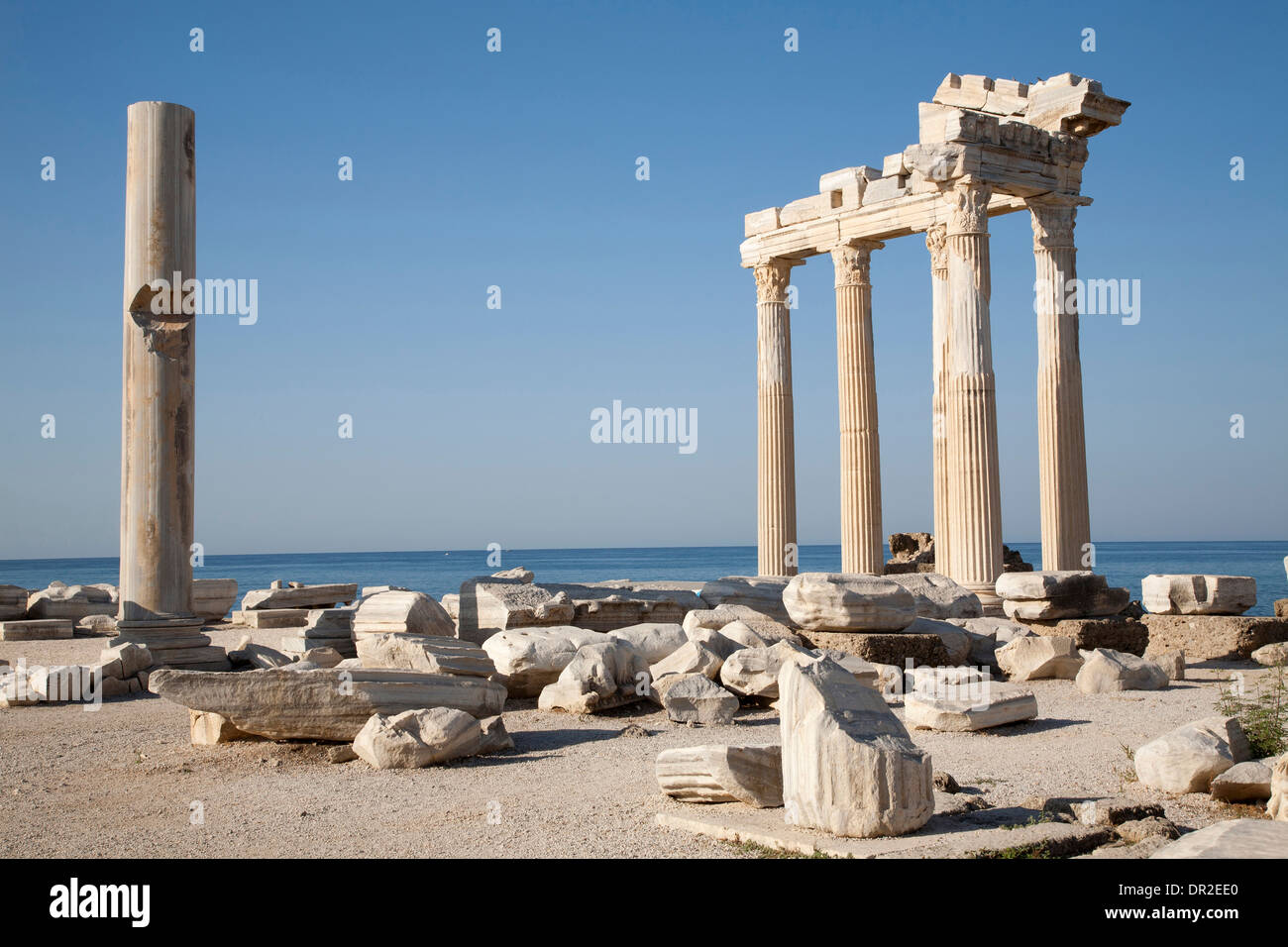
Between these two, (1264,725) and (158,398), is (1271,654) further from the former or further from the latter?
(158,398)

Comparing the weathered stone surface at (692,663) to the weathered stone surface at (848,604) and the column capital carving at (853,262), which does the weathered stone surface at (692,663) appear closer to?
the weathered stone surface at (848,604)

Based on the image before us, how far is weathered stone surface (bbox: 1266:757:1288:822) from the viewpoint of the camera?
263 inches

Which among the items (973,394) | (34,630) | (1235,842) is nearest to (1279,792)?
(1235,842)

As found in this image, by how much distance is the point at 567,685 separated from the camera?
11977 millimetres

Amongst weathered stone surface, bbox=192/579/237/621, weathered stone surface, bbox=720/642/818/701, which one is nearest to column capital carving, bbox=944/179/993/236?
weathered stone surface, bbox=720/642/818/701

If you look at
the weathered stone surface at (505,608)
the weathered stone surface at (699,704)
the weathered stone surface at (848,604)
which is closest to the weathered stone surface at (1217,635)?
the weathered stone surface at (848,604)

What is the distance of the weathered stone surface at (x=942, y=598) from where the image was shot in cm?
1762

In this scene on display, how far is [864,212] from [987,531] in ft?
24.6

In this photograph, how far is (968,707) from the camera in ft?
34.5

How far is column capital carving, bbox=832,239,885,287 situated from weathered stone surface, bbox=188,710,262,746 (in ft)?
55.5

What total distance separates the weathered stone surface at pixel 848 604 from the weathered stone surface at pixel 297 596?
14.2 meters

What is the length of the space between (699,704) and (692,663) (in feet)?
4.11

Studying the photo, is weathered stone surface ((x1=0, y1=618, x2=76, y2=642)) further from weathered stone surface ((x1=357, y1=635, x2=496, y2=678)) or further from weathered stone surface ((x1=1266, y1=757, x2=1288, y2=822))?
weathered stone surface ((x1=1266, y1=757, x2=1288, y2=822))
